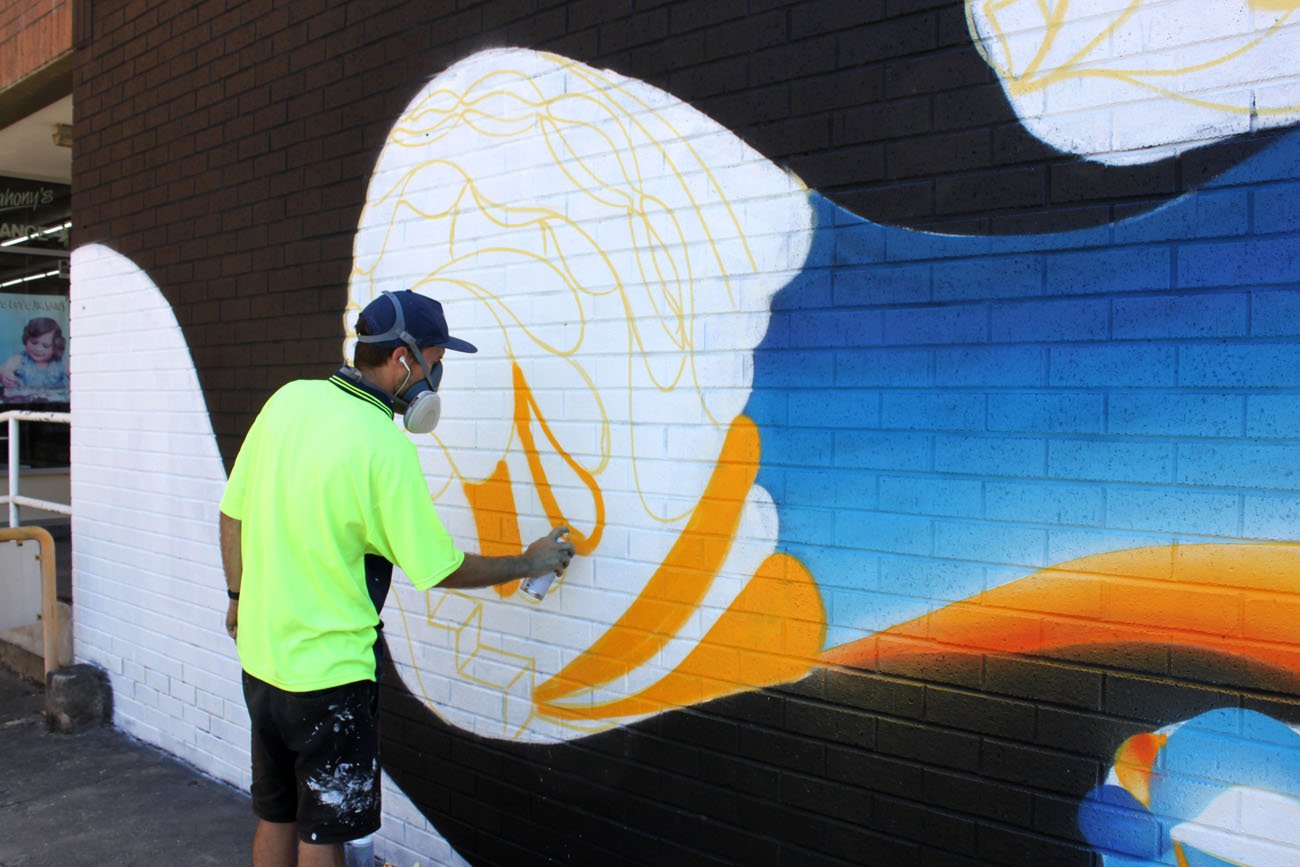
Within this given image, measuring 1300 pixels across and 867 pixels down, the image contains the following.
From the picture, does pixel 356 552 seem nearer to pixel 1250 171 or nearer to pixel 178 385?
pixel 1250 171

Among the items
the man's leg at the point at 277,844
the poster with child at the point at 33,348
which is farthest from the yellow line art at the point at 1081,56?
the poster with child at the point at 33,348

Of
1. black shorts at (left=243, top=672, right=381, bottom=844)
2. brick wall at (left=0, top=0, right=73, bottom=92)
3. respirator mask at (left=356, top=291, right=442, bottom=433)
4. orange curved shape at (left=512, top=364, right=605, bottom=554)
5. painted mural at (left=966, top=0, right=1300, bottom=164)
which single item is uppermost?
brick wall at (left=0, top=0, right=73, bottom=92)

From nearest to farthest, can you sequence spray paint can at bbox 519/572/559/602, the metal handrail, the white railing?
spray paint can at bbox 519/572/559/602 → the metal handrail → the white railing

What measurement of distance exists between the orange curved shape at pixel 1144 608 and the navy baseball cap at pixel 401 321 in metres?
1.57

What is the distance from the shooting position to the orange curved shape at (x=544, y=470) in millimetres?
3328

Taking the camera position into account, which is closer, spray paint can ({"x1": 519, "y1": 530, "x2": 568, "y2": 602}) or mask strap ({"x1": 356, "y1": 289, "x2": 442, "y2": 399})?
mask strap ({"x1": 356, "y1": 289, "x2": 442, "y2": 399})

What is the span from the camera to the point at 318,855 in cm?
287

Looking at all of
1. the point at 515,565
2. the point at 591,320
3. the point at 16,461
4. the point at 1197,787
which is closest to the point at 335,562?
the point at 515,565

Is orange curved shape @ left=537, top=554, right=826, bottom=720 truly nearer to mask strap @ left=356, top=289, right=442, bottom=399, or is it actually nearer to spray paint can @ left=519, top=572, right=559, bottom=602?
spray paint can @ left=519, top=572, right=559, bottom=602

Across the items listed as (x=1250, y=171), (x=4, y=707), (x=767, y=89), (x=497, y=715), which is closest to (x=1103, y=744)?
(x=1250, y=171)

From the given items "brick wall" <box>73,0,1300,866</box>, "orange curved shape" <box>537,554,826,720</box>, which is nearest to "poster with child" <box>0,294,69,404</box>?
"brick wall" <box>73,0,1300,866</box>

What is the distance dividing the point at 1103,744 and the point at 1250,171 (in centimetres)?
128

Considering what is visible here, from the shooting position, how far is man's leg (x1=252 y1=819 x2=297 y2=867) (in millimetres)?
3066

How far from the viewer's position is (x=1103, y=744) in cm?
231
